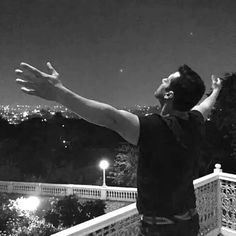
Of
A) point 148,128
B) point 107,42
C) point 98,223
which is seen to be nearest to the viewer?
point 148,128

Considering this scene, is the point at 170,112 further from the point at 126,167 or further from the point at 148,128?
the point at 126,167

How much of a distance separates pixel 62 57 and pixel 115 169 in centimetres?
1929

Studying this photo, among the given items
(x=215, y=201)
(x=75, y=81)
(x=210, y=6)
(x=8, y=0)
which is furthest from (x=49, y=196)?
(x=8, y=0)

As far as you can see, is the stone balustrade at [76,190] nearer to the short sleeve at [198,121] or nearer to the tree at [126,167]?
the tree at [126,167]

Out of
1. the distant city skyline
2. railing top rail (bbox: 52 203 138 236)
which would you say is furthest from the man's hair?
the distant city skyline

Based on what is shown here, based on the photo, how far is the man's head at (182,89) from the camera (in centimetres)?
135

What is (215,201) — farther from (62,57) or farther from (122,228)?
(62,57)

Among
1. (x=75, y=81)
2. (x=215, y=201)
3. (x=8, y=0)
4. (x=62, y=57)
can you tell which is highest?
(x=8, y=0)

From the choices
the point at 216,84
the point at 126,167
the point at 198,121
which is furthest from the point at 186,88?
the point at 126,167

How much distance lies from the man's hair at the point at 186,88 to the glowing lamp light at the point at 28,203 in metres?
14.3

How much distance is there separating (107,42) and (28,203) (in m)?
19.6

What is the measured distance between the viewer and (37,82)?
43.2 inches

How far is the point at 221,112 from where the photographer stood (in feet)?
49.1

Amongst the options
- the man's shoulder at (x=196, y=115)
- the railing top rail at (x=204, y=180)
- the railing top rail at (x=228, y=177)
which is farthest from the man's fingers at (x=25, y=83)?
the railing top rail at (x=228, y=177)
